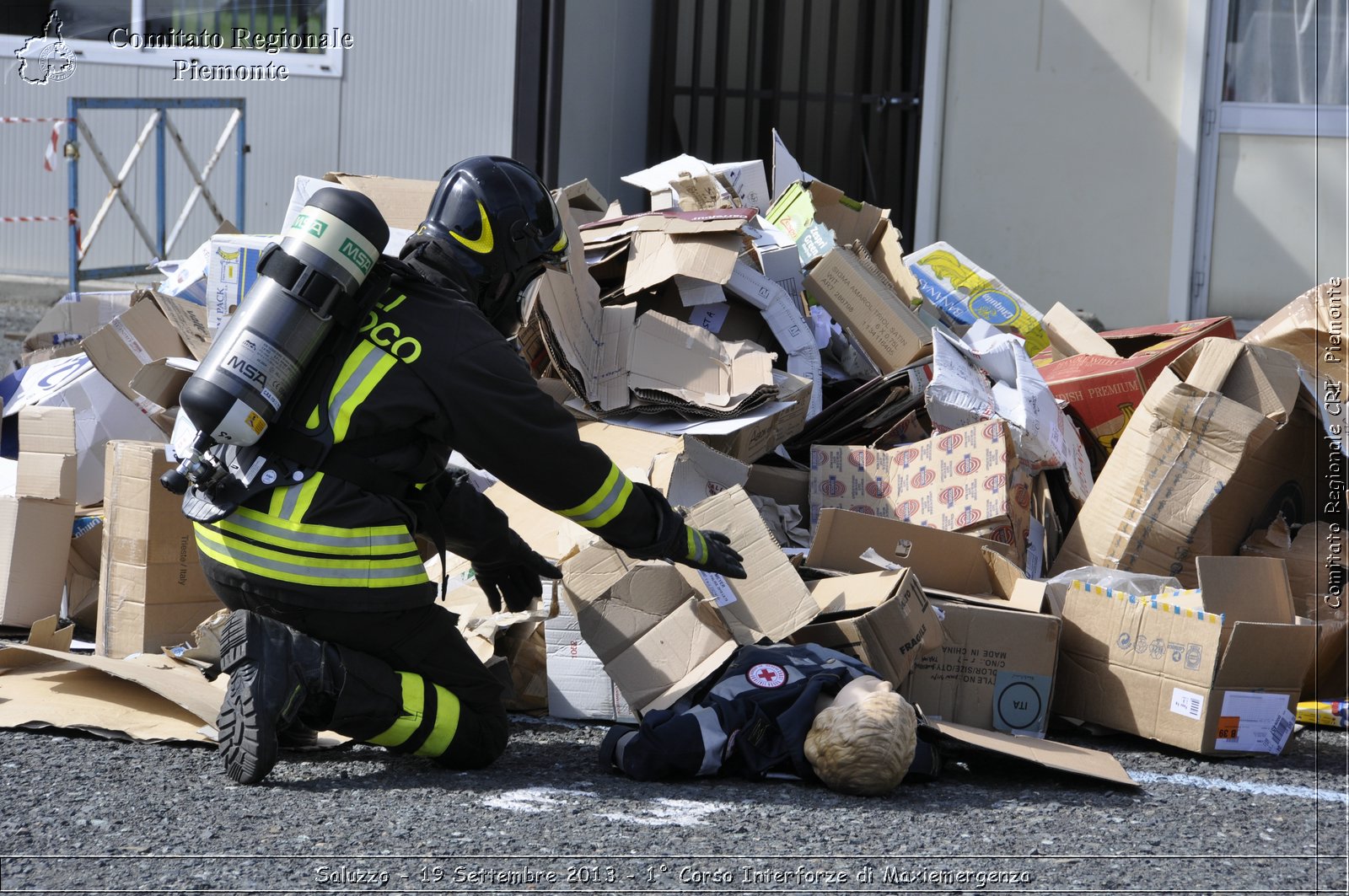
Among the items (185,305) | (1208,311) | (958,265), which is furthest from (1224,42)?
(185,305)

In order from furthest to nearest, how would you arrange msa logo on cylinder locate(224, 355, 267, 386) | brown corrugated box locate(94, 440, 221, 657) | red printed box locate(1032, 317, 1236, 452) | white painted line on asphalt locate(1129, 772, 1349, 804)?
red printed box locate(1032, 317, 1236, 452)
brown corrugated box locate(94, 440, 221, 657)
white painted line on asphalt locate(1129, 772, 1349, 804)
msa logo on cylinder locate(224, 355, 267, 386)

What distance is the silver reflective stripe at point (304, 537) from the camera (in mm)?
2744

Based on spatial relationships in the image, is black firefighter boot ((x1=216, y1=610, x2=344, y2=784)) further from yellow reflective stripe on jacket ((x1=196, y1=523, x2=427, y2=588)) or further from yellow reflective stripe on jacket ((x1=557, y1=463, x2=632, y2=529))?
yellow reflective stripe on jacket ((x1=557, y1=463, x2=632, y2=529))

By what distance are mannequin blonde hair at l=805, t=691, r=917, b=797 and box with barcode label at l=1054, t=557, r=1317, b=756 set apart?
844 millimetres

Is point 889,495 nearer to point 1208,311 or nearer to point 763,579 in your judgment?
point 763,579

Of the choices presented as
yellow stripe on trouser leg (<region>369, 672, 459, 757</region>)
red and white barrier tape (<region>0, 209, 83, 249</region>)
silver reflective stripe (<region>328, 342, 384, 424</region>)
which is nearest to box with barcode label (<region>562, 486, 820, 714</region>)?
yellow stripe on trouser leg (<region>369, 672, 459, 757</region>)

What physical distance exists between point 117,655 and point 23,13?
6.57 meters

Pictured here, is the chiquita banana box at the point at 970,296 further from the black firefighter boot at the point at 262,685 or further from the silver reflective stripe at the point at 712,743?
the black firefighter boot at the point at 262,685

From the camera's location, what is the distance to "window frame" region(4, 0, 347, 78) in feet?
25.0

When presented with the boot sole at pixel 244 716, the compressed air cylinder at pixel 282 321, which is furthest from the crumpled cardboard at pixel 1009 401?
the boot sole at pixel 244 716

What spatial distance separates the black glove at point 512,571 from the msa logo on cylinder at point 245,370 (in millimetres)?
822

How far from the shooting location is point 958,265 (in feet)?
18.4

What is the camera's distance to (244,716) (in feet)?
8.70

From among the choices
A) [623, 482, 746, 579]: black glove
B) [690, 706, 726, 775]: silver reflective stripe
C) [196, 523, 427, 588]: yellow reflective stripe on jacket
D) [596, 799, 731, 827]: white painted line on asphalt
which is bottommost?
[596, 799, 731, 827]: white painted line on asphalt
